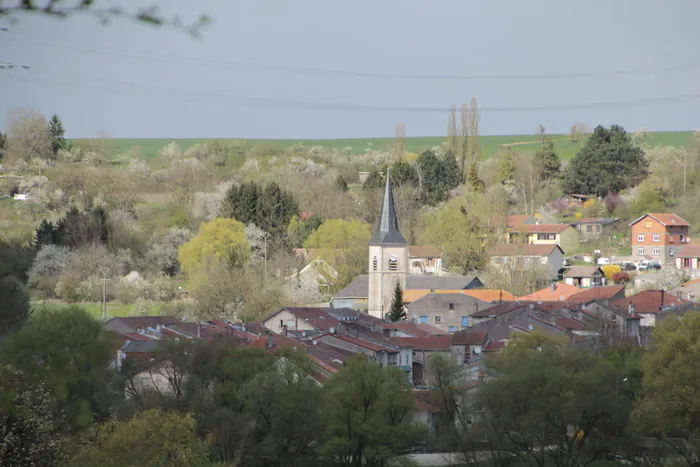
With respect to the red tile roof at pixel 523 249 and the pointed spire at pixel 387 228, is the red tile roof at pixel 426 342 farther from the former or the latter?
the red tile roof at pixel 523 249

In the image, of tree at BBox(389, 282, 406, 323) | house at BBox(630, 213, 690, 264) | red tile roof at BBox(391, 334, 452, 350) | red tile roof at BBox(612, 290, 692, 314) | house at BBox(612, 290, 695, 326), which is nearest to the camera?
red tile roof at BBox(391, 334, 452, 350)

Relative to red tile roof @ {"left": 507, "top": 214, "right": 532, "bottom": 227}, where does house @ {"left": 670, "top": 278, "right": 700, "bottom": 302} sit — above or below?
below

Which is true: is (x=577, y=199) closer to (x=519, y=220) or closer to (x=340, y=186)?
(x=519, y=220)

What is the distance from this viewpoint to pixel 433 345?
51.5 metres

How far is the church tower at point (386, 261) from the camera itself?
69.2 metres

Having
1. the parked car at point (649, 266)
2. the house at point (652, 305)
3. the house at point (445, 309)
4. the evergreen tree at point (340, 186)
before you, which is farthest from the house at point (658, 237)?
the evergreen tree at point (340, 186)

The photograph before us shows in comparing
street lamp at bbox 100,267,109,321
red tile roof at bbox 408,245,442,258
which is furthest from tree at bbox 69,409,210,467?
red tile roof at bbox 408,245,442,258

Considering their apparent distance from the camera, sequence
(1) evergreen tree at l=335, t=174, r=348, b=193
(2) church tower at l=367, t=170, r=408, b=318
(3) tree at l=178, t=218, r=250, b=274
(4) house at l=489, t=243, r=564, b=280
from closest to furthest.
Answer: (2) church tower at l=367, t=170, r=408, b=318 < (3) tree at l=178, t=218, r=250, b=274 < (4) house at l=489, t=243, r=564, b=280 < (1) evergreen tree at l=335, t=174, r=348, b=193

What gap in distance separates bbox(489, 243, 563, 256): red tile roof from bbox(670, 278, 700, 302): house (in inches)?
359

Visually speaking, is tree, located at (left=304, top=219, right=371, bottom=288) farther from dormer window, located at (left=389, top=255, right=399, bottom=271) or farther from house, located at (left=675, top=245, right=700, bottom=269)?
house, located at (left=675, top=245, right=700, bottom=269)

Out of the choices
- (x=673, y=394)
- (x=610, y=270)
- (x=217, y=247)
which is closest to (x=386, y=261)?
(x=217, y=247)

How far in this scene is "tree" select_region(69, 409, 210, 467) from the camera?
22.3m

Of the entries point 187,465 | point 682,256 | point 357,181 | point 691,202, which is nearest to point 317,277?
point 682,256

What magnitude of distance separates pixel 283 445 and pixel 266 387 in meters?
1.61
